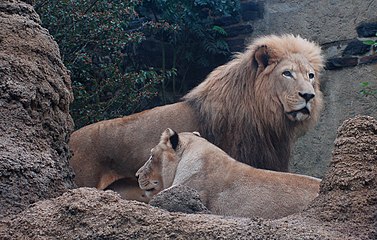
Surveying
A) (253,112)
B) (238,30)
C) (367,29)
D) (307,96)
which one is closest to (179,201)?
(307,96)

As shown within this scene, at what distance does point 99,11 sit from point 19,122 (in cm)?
405

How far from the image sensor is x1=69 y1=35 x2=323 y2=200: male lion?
20.2 feet

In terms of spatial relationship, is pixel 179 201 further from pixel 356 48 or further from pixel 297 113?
pixel 356 48

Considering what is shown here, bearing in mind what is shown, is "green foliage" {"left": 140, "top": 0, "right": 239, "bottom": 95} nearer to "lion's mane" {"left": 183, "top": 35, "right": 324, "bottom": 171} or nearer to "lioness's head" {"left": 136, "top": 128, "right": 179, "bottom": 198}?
"lion's mane" {"left": 183, "top": 35, "right": 324, "bottom": 171}

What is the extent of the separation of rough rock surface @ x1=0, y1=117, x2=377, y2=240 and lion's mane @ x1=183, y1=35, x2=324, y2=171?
2.95 metres

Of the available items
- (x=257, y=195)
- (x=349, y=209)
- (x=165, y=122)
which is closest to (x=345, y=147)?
(x=349, y=209)

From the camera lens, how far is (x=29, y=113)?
3.69 metres

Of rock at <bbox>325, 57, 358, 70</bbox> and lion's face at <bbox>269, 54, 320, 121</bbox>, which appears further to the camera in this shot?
rock at <bbox>325, 57, 358, 70</bbox>

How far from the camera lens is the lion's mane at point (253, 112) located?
20.2ft

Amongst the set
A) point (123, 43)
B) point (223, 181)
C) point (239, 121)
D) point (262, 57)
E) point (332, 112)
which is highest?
point (262, 57)

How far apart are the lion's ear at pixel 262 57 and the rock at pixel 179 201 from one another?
9.49ft

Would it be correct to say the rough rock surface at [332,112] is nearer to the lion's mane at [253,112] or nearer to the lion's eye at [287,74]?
the lion's mane at [253,112]

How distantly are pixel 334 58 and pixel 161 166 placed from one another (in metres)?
4.29

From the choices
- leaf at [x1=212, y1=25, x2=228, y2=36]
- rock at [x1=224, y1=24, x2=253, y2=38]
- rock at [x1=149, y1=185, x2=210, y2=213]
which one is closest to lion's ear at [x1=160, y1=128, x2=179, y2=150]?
rock at [x1=149, y1=185, x2=210, y2=213]
